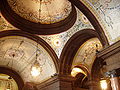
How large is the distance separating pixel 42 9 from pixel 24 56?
3.76 metres

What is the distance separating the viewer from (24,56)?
10422mm

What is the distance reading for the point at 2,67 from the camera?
476 inches

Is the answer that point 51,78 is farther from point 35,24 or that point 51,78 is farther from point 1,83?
point 1,83

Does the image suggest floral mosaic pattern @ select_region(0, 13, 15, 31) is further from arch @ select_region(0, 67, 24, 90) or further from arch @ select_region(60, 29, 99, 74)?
arch @ select_region(0, 67, 24, 90)

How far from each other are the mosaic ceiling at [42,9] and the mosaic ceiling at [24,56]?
1316mm

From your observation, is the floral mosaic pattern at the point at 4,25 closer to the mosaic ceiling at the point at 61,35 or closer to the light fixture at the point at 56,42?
the mosaic ceiling at the point at 61,35

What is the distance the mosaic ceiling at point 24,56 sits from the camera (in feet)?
29.3

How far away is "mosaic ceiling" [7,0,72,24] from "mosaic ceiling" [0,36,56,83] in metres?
1.32

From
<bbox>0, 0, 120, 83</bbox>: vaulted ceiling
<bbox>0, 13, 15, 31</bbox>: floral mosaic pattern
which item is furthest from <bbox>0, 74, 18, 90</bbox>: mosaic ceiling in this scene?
<bbox>0, 13, 15, 31</bbox>: floral mosaic pattern

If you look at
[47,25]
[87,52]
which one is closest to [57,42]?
[47,25]

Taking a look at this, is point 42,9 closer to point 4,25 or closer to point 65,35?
point 65,35

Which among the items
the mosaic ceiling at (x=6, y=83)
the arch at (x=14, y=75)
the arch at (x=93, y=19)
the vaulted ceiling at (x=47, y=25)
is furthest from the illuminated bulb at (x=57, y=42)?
the mosaic ceiling at (x=6, y=83)

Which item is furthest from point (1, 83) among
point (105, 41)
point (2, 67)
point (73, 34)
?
point (105, 41)

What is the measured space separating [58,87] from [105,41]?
388cm
